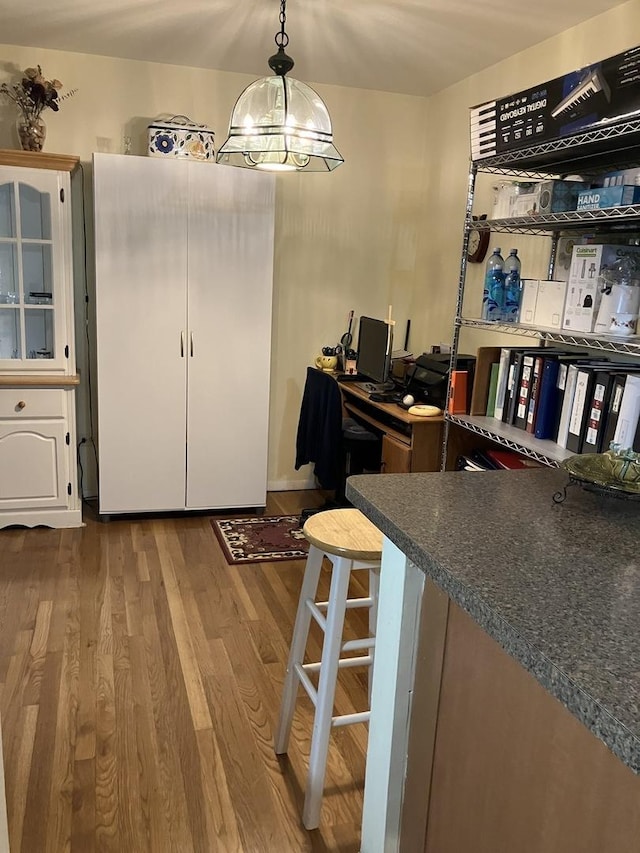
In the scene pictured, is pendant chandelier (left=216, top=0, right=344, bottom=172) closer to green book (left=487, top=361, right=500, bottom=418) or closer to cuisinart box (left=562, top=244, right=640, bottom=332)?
cuisinart box (left=562, top=244, right=640, bottom=332)

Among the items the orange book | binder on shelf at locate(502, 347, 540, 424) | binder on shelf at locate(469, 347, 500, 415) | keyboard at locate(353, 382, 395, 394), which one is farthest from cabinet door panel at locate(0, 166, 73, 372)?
binder on shelf at locate(502, 347, 540, 424)

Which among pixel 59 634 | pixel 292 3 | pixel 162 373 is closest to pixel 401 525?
pixel 59 634

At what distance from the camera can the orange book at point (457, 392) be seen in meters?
3.00

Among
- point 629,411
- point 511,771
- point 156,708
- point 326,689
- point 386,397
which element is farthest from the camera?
point 386,397

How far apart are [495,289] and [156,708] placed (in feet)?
6.59

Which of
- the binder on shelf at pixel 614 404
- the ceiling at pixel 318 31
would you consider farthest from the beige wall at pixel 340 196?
the binder on shelf at pixel 614 404

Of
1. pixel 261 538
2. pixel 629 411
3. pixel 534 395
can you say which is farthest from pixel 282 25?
pixel 261 538

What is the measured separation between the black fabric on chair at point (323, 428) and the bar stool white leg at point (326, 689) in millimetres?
1870

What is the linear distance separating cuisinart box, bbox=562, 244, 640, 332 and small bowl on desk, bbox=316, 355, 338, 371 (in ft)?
6.67

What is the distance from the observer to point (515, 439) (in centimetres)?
261

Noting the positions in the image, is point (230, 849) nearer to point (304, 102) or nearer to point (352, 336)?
point (304, 102)

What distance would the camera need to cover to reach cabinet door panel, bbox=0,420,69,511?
12.1 ft

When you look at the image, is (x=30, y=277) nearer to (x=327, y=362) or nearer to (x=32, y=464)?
(x=32, y=464)

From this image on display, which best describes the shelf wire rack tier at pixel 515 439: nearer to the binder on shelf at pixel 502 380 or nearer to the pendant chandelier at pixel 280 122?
the binder on shelf at pixel 502 380
